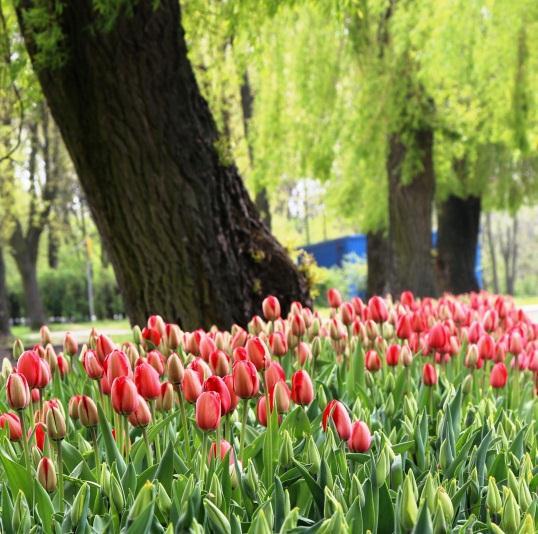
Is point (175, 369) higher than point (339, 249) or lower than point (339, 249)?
lower

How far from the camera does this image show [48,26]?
532 cm

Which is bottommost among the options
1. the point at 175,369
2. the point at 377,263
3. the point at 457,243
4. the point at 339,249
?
the point at 377,263

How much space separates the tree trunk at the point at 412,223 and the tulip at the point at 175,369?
949 centimetres

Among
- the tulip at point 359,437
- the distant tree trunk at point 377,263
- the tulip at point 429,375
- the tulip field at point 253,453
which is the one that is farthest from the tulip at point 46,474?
the distant tree trunk at point 377,263

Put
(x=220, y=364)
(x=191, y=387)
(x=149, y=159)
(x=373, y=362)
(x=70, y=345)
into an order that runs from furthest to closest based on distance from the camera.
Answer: (x=149, y=159) < (x=70, y=345) < (x=373, y=362) < (x=220, y=364) < (x=191, y=387)

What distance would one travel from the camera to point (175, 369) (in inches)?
84.6

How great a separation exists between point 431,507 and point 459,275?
16.2 metres

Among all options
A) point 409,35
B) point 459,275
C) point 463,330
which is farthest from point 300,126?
point 463,330

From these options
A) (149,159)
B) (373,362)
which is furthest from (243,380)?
(149,159)

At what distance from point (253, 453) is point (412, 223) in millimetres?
9706

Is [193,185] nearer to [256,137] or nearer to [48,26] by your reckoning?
[48,26]

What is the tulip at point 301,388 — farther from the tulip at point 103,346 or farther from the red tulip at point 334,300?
the red tulip at point 334,300

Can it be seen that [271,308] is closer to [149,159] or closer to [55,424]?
[55,424]

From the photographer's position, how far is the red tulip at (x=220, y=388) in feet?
6.18
